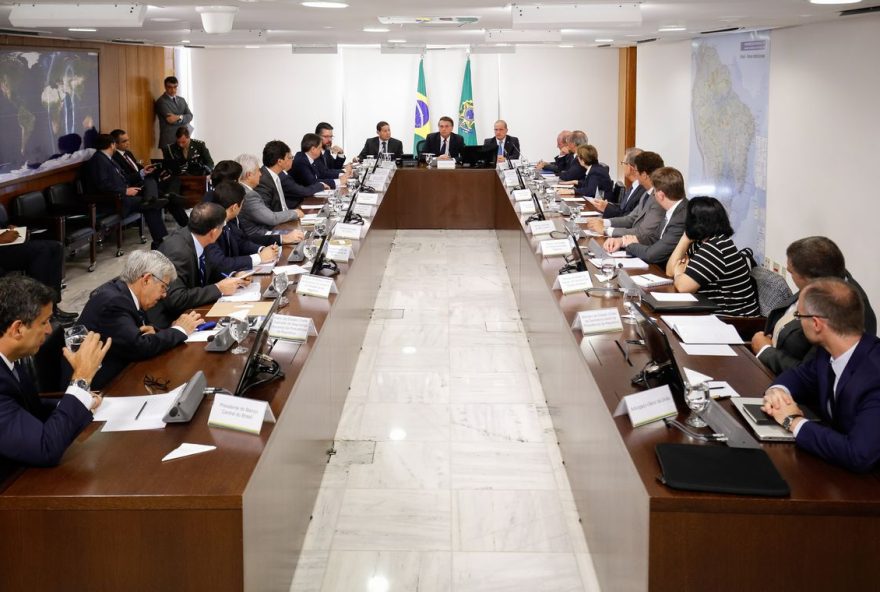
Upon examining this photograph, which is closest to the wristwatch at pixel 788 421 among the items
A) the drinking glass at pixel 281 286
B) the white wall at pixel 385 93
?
the drinking glass at pixel 281 286

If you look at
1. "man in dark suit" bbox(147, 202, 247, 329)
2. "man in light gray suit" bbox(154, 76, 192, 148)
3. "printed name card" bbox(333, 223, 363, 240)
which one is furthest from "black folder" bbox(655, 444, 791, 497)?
"man in light gray suit" bbox(154, 76, 192, 148)

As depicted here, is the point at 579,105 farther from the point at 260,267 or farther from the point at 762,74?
the point at 260,267

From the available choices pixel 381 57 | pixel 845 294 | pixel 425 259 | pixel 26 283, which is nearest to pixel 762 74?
pixel 425 259

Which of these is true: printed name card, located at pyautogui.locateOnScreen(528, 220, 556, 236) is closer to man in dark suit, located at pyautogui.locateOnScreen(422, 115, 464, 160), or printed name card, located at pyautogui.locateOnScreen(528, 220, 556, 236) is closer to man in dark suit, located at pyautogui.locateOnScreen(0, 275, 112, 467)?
man in dark suit, located at pyautogui.locateOnScreen(0, 275, 112, 467)

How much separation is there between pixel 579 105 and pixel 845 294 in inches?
495

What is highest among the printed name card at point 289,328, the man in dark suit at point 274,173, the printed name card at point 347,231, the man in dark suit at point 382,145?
the man in dark suit at point 382,145

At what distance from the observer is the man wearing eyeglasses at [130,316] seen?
3510 millimetres

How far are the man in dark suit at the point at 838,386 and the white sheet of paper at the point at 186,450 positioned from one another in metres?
1.70

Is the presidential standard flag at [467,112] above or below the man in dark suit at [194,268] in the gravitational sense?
above

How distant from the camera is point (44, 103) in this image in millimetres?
9352

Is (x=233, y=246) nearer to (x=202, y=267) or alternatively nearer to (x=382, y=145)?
(x=202, y=267)

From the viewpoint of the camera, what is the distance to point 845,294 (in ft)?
9.00

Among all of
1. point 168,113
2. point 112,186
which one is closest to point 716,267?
point 112,186

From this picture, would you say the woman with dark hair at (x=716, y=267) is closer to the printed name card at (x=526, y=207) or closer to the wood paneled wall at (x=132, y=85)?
the printed name card at (x=526, y=207)
